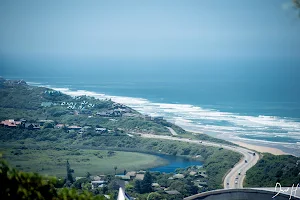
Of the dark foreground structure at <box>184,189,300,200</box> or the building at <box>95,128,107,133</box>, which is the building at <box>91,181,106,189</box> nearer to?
the dark foreground structure at <box>184,189,300,200</box>

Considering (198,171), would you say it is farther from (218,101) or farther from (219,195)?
(218,101)

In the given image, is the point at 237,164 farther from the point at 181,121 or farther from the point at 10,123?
the point at 10,123

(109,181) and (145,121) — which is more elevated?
(145,121)

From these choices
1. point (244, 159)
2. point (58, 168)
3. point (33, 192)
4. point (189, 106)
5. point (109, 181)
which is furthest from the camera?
point (189, 106)

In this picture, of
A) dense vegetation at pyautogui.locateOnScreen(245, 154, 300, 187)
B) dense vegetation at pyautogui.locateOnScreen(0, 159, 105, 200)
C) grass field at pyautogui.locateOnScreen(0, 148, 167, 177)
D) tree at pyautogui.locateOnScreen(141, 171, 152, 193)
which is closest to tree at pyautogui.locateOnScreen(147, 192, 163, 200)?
tree at pyautogui.locateOnScreen(141, 171, 152, 193)

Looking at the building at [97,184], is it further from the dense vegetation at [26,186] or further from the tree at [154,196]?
the dense vegetation at [26,186]

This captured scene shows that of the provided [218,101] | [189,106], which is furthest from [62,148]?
[218,101]
